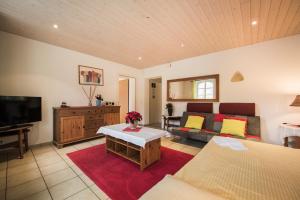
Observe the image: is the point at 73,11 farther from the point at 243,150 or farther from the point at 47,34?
the point at 243,150

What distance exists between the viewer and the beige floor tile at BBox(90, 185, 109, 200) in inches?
63.2

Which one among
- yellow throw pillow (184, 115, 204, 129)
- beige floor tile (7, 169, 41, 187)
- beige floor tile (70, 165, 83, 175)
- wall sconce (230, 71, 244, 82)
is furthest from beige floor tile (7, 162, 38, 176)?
wall sconce (230, 71, 244, 82)

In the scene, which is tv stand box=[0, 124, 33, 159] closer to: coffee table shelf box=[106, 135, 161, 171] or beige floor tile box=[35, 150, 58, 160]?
beige floor tile box=[35, 150, 58, 160]

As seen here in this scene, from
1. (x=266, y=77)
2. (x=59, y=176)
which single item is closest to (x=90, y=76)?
(x=59, y=176)

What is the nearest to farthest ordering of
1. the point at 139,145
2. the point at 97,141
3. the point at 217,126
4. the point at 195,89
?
the point at 139,145
the point at 217,126
the point at 97,141
the point at 195,89

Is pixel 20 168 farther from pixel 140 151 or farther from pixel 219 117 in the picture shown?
pixel 219 117

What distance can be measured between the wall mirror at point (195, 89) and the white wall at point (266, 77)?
19 cm

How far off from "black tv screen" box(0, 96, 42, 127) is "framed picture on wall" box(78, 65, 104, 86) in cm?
126

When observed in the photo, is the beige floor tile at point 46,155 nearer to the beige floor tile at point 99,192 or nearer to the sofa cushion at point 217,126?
the beige floor tile at point 99,192

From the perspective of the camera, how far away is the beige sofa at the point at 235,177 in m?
0.88

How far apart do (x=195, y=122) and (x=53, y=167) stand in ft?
11.0

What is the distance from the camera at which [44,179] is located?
194cm

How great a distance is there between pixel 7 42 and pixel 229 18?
452 centimetres

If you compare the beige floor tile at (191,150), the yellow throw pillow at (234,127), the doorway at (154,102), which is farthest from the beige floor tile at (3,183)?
the doorway at (154,102)
